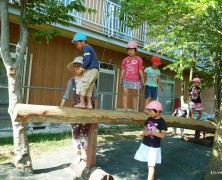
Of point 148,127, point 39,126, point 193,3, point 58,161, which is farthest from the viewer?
point 39,126

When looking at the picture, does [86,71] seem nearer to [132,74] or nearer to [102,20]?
[132,74]

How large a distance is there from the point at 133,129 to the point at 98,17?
14.5 ft

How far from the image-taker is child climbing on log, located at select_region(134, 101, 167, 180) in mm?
4715

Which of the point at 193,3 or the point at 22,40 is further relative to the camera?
the point at 22,40

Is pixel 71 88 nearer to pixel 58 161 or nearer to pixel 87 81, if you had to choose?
pixel 87 81

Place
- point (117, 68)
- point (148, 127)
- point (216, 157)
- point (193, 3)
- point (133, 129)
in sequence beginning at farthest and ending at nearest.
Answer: point (117, 68) → point (133, 129) → point (216, 157) → point (148, 127) → point (193, 3)

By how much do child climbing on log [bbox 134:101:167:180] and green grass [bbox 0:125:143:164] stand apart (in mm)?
2555

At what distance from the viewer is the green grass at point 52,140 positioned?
6220mm

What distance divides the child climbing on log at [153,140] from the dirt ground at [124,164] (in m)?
0.69

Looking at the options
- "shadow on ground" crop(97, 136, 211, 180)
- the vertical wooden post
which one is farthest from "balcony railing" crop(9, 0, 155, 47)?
the vertical wooden post

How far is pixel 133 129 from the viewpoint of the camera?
34.7 feet

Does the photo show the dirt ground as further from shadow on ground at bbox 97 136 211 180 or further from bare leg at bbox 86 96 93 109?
bare leg at bbox 86 96 93 109

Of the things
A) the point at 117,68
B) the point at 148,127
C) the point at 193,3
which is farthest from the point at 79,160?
the point at 117,68

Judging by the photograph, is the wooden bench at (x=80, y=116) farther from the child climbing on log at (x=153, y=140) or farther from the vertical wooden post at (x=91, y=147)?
the child climbing on log at (x=153, y=140)
